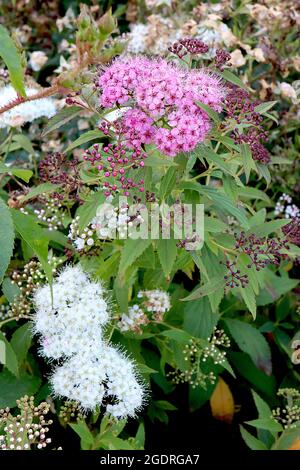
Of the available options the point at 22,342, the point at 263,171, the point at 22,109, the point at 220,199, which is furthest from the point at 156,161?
the point at 22,109

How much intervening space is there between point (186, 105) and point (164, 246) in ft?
0.95

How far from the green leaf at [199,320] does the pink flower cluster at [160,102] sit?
52cm

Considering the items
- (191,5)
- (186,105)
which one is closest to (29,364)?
(186,105)

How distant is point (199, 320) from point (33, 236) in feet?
2.09

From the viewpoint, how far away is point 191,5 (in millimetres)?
2627

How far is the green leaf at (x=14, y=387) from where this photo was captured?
62.8 inches

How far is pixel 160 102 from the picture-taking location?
1.21 meters

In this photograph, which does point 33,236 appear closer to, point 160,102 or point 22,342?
point 160,102

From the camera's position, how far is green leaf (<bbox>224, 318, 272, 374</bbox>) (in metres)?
1.82

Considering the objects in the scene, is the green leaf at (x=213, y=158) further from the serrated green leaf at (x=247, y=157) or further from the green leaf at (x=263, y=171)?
the green leaf at (x=263, y=171)

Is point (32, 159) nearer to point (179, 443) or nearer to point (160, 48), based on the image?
point (160, 48)

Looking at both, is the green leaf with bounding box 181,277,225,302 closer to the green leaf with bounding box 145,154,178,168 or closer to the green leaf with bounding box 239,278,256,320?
→ the green leaf with bounding box 239,278,256,320


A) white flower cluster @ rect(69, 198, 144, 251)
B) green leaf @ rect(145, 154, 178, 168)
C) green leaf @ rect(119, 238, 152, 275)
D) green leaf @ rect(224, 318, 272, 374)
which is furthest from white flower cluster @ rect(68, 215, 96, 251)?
green leaf @ rect(224, 318, 272, 374)

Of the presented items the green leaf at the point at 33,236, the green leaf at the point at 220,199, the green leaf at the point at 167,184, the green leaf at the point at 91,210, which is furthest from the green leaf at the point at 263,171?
the green leaf at the point at 33,236
